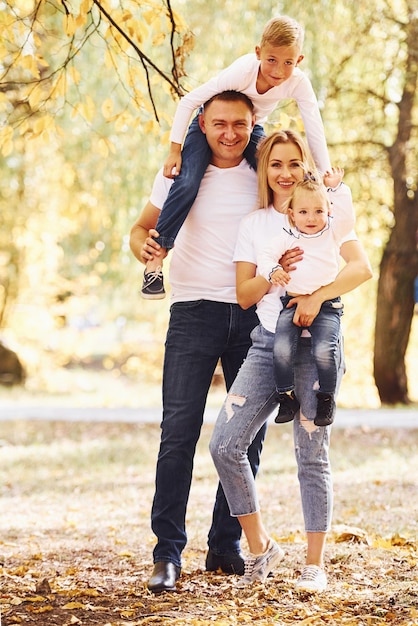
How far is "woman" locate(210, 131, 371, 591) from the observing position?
10.1 feet

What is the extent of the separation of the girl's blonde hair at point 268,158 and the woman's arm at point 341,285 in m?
0.33

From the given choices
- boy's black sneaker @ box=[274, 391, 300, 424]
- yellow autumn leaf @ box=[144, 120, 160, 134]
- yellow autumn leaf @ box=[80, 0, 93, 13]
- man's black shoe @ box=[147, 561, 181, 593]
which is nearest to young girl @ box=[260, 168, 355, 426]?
boy's black sneaker @ box=[274, 391, 300, 424]

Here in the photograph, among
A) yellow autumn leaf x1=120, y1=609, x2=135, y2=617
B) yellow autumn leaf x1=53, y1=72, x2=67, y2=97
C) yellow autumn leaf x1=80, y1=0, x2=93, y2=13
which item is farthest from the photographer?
yellow autumn leaf x1=53, y1=72, x2=67, y2=97

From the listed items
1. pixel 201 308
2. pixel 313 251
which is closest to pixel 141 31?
pixel 201 308

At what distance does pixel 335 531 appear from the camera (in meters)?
4.48

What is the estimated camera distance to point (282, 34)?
11.2 feet

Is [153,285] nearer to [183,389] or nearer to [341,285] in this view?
[183,389]

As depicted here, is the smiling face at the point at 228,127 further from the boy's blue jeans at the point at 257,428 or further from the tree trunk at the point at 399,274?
the tree trunk at the point at 399,274

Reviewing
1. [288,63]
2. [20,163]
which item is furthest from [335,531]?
[20,163]

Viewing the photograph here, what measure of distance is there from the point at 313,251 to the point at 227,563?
134cm

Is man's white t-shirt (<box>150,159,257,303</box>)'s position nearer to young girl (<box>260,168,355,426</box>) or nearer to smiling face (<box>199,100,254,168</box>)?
smiling face (<box>199,100,254,168</box>)

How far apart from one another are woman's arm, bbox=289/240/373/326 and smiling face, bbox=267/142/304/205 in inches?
11.5

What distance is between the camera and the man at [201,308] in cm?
333

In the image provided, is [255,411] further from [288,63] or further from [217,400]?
[217,400]
